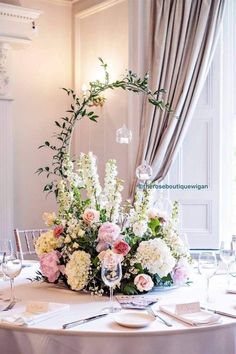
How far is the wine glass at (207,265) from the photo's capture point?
243 centimetres

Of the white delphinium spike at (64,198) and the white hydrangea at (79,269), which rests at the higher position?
the white delphinium spike at (64,198)

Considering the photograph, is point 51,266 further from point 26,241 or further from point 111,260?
point 26,241

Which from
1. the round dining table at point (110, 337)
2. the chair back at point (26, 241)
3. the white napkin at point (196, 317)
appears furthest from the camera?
the chair back at point (26, 241)

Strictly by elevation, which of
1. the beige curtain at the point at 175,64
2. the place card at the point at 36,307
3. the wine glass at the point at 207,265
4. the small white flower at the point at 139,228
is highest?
the beige curtain at the point at 175,64

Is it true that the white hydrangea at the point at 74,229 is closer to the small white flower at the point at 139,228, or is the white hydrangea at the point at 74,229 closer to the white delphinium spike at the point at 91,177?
the white delphinium spike at the point at 91,177

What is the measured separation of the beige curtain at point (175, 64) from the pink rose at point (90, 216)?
7.15ft

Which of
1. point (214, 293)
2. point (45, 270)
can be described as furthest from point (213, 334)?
point (45, 270)

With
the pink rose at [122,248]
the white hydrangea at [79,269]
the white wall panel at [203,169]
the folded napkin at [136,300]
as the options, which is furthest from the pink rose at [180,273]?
the white wall panel at [203,169]

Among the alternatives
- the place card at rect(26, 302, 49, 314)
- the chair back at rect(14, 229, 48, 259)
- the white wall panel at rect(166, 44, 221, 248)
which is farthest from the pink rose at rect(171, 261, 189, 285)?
the white wall panel at rect(166, 44, 221, 248)

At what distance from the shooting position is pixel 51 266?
2600 millimetres

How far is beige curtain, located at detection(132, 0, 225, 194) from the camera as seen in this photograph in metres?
4.56

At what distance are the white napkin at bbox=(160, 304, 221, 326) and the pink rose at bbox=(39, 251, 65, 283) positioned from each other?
567mm

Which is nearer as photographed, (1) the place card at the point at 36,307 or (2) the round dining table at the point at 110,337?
(2) the round dining table at the point at 110,337

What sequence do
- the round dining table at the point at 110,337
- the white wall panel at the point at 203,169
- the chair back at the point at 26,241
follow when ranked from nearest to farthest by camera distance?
1. the round dining table at the point at 110,337
2. the chair back at the point at 26,241
3. the white wall panel at the point at 203,169
